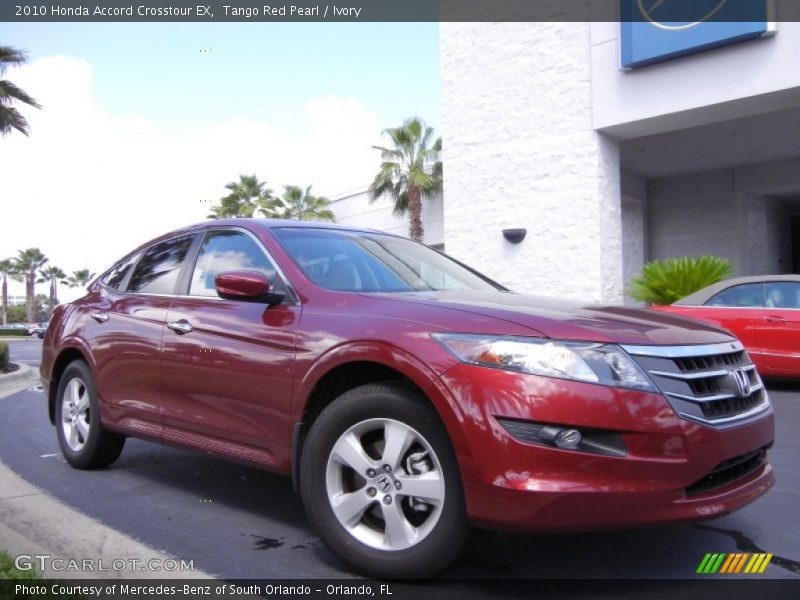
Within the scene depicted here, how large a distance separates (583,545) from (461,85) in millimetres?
12647

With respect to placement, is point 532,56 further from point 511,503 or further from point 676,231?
point 511,503

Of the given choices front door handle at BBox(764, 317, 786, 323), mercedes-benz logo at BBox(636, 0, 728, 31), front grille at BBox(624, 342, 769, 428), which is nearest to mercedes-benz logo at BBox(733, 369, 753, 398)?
front grille at BBox(624, 342, 769, 428)

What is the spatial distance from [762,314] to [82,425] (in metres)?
7.33

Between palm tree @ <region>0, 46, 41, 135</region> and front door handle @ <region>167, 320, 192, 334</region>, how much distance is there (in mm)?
18388

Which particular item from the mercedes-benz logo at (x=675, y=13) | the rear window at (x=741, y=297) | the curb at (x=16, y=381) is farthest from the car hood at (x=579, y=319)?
the mercedes-benz logo at (x=675, y=13)

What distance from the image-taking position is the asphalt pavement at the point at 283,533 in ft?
10.3

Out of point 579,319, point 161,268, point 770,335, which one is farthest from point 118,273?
point 770,335

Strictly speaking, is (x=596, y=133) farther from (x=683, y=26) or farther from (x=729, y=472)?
(x=729, y=472)

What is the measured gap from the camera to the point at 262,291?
137 inches

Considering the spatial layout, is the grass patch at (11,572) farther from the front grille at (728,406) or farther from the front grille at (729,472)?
the front grille at (728,406)

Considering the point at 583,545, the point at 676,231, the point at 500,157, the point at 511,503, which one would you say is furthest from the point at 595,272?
the point at 511,503

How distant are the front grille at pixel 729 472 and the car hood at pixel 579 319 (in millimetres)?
494

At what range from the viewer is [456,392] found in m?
2.75

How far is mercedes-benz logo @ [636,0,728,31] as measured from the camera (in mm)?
11227
